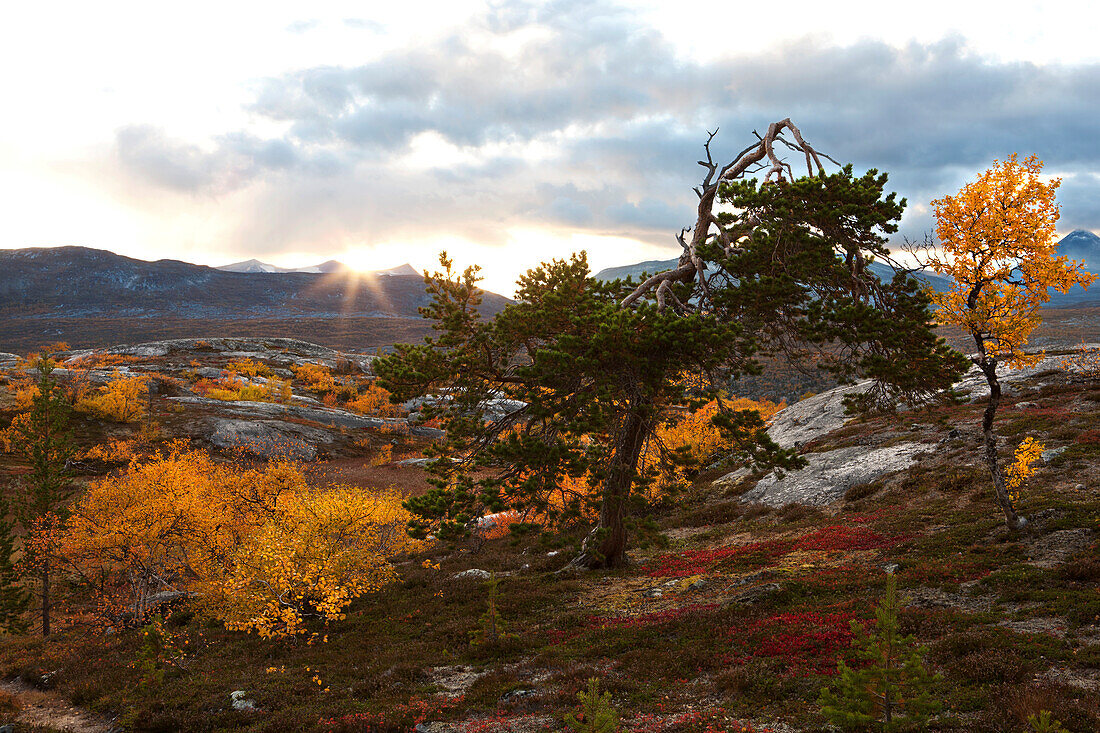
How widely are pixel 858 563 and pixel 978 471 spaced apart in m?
11.8

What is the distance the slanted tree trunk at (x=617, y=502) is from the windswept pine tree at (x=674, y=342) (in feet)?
0.46

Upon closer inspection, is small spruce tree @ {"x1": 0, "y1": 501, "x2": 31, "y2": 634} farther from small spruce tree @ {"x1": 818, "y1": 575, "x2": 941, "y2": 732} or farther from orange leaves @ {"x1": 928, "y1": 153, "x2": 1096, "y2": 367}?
orange leaves @ {"x1": 928, "y1": 153, "x2": 1096, "y2": 367}

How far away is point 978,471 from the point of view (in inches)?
958

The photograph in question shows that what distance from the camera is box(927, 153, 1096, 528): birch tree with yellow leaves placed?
1412 cm

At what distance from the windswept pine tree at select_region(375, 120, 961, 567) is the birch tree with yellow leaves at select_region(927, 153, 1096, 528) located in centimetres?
172

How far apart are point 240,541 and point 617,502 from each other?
1932cm

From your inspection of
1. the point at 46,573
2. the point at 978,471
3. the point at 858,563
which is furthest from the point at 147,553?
the point at 978,471

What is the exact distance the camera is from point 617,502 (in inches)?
703

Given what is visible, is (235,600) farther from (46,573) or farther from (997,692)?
(997,692)

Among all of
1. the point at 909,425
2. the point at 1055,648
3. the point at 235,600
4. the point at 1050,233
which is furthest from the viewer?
the point at 909,425

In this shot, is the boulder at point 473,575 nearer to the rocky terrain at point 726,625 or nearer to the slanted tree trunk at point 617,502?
the rocky terrain at point 726,625

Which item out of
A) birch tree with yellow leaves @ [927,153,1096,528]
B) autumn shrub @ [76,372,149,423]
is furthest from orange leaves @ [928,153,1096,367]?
autumn shrub @ [76,372,149,423]

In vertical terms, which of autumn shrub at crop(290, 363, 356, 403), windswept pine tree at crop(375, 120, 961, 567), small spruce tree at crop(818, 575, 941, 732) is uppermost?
windswept pine tree at crop(375, 120, 961, 567)

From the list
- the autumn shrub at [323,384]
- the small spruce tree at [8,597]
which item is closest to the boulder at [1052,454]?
the small spruce tree at [8,597]
